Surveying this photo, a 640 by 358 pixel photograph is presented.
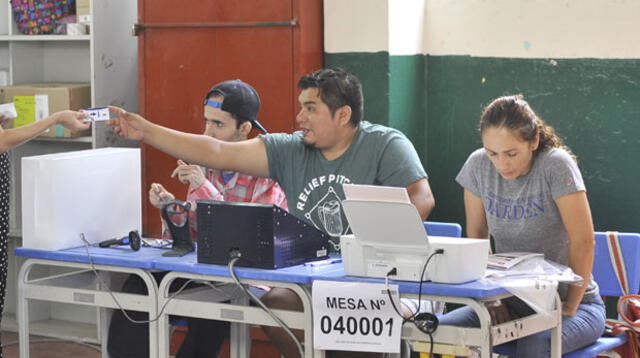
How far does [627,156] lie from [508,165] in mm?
1311

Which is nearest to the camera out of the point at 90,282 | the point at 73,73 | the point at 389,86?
the point at 90,282

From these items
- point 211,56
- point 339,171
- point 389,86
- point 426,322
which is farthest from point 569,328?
point 211,56

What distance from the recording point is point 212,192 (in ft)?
12.9

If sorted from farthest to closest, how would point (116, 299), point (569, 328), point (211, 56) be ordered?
point (211, 56)
point (116, 299)
point (569, 328)

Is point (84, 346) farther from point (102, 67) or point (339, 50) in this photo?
point (339, 50)

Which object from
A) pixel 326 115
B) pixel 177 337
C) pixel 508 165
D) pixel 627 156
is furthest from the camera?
pixel 177 337

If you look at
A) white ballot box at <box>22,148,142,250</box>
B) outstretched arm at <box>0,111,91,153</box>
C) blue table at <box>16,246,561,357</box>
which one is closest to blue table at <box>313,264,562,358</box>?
blue table at <box>16,246,561,357</box>

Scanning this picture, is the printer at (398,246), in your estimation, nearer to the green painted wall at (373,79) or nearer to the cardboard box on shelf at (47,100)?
the green painted wall at (373,79)

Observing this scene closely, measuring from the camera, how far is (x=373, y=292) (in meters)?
3.09

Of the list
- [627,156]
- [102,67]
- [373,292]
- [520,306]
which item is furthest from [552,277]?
[102,67]

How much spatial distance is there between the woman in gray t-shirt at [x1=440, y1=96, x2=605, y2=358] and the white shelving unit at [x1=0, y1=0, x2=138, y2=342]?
231 cm

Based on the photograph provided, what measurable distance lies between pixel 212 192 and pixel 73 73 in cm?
198

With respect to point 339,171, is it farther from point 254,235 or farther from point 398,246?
point 398,246

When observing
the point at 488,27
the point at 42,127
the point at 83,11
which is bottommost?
the point at 42,127
